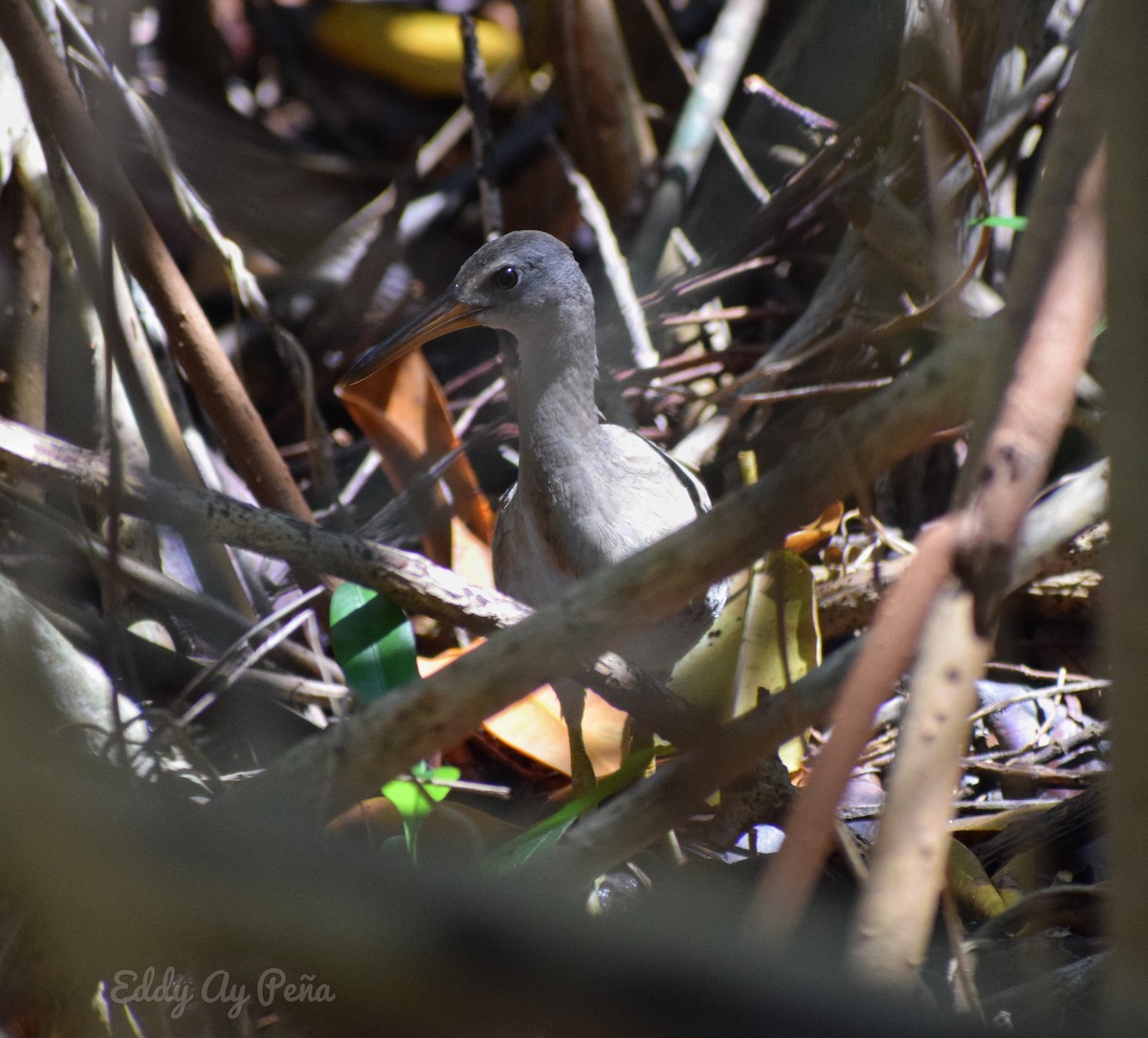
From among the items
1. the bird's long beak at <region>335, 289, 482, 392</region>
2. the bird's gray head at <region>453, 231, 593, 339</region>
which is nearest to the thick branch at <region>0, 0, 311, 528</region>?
the bird's long beak at <region>335, 289, 482, 392</region>

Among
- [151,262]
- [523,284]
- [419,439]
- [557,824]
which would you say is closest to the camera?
[557,824]

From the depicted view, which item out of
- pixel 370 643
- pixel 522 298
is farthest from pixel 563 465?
pixel 370 643

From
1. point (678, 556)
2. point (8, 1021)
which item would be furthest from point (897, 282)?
point (8, 1021)

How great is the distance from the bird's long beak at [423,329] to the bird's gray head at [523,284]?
0.7 inches

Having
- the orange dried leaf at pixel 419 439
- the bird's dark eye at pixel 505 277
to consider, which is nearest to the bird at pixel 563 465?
the bird's dark eye at pixel 505 277

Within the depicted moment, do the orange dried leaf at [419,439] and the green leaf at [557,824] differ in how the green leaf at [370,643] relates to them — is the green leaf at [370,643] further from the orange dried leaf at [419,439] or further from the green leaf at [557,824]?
the orange dried leaf at [419,439]

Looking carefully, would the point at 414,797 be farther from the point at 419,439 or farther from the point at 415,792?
the point at 419,439

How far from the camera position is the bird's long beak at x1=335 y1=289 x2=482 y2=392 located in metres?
2.24

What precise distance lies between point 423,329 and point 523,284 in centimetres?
22

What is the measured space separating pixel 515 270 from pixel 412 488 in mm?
554

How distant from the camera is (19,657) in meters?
1.57

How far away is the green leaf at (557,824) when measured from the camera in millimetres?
1630

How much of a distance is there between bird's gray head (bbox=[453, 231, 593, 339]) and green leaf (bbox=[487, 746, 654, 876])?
88 centimetres

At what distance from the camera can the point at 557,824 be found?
1661 mm
